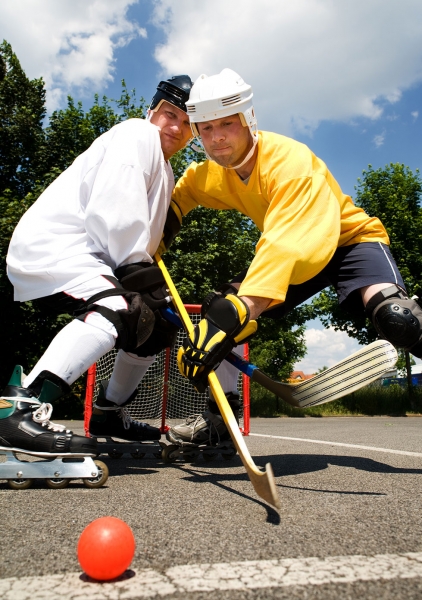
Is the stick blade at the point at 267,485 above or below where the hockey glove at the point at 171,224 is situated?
below

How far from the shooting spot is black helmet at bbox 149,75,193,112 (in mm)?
2998

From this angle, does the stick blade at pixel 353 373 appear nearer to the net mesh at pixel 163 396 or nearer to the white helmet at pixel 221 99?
the white helmet at pixel 221 99

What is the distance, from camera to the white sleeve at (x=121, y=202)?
2.51 metres

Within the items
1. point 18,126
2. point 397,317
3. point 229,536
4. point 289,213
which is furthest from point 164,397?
point 18,126

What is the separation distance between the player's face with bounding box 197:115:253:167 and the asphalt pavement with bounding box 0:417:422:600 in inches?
60.9

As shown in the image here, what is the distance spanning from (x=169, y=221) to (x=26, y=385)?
56.0 inches

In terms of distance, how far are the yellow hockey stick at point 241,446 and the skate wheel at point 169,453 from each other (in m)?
0.80

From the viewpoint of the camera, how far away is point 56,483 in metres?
2.11

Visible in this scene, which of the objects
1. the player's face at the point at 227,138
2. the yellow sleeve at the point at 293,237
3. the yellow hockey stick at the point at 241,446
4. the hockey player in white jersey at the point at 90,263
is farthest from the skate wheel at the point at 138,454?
the player's face at the point at 227,138

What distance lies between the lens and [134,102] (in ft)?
63.3

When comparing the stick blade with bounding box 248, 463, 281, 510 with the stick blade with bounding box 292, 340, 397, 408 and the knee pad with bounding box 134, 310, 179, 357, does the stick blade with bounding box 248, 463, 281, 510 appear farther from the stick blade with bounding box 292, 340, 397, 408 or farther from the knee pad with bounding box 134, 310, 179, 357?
the knee pad with bounding box 134, 310, 179, 357

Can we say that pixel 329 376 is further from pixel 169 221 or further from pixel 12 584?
pixel 12 584

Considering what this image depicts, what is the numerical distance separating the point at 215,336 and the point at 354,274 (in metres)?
0.97

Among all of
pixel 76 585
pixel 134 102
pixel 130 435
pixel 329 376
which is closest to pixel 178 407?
pixel 130 435
